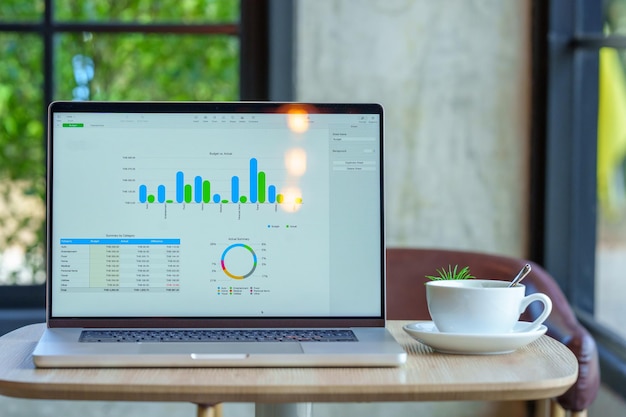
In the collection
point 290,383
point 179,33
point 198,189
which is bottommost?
point 290,383

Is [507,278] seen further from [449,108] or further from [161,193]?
[161,193]

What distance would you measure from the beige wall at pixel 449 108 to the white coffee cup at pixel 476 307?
1.41m

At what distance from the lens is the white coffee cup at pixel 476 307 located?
108 centimetres

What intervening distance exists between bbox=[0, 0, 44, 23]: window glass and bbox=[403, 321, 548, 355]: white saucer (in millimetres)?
1989

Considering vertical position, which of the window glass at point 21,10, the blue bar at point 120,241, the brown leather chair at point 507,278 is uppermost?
the window glass at point 21,10

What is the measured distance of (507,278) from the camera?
189cm

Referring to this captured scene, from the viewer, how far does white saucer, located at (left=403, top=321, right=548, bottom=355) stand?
1.08 m

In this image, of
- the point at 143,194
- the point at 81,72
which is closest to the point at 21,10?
the point at 81,72

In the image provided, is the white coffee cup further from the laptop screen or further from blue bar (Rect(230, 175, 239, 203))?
blue bar (Rect(230, 175, 239, 203))

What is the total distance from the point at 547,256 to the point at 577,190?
21 cm

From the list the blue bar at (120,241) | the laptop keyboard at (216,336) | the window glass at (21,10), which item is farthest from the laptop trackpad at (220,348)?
the window glass at (21,10)

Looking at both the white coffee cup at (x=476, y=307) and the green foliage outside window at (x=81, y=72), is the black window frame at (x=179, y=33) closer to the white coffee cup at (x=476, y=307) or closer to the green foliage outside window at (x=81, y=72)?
the green foliage outside window at (x=81, y=72)

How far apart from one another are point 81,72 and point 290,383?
1954mm

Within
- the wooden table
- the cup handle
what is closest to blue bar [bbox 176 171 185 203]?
the wooden table
